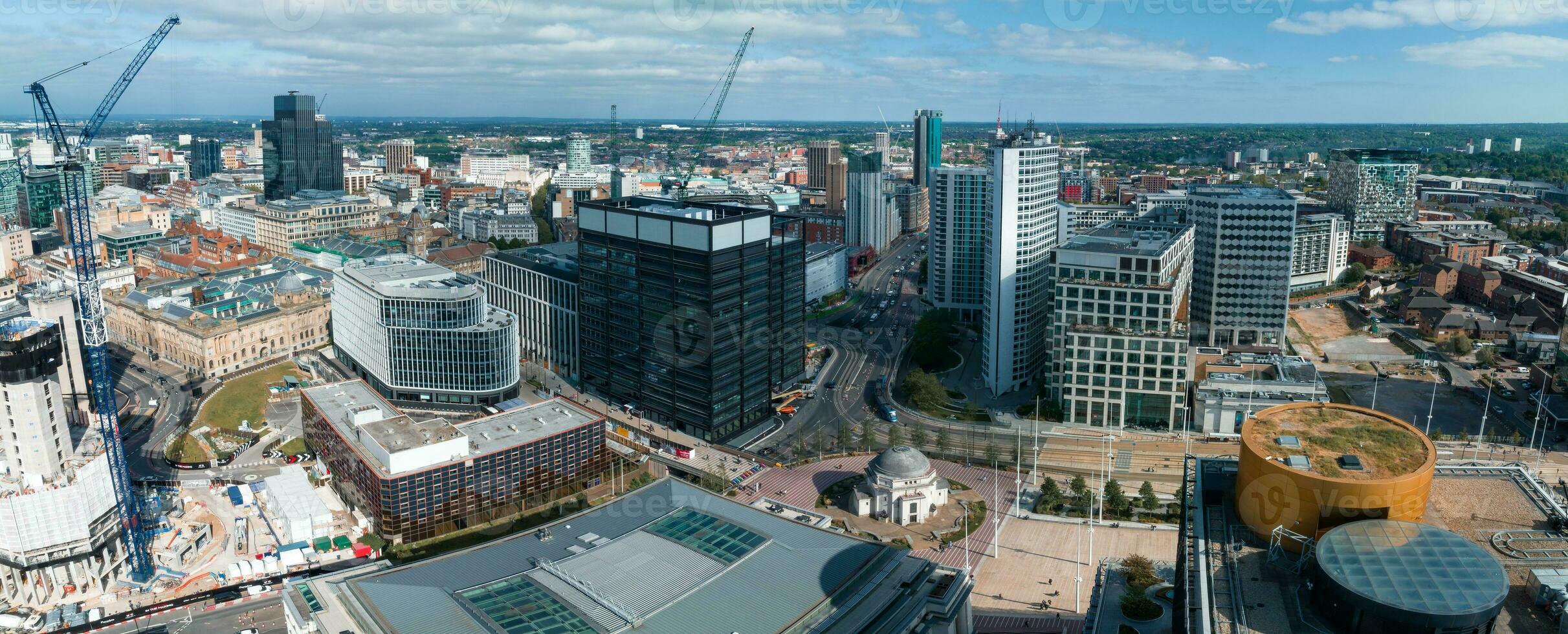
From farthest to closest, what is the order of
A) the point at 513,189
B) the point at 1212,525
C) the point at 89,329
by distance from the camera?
the point at 513,189, the point at 89,329, the point at 1212,525

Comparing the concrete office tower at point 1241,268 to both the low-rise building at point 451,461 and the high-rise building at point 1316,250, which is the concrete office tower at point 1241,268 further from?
the low-rise building at point 451,461

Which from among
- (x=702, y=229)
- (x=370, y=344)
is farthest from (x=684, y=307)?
(x=370, y=344)

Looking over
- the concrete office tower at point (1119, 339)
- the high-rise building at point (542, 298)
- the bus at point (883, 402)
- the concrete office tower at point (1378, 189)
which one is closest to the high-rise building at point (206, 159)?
the high-rise building at point (542, 298)

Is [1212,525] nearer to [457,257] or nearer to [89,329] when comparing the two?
[89,329]

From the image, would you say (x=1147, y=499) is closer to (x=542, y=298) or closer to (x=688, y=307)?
(x=688, y=307)

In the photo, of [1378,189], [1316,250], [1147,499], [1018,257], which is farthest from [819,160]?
[1147,499]
